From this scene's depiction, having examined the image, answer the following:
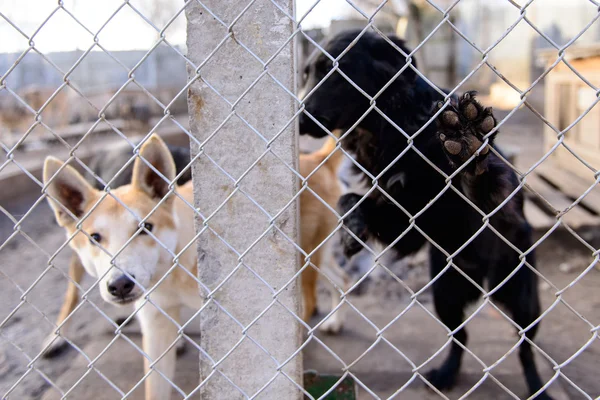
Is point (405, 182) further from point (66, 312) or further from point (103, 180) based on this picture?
point (66, 312)

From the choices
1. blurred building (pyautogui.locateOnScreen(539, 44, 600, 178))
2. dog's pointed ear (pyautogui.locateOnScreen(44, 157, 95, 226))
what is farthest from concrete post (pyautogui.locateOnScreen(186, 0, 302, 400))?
blurred building (pyautogui.locateOnScreen(539, 44, 600, 178))

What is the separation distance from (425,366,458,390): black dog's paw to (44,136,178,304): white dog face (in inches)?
61.5

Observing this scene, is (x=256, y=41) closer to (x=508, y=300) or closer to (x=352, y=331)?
(x=508, y=300)

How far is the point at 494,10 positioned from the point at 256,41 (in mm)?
13999

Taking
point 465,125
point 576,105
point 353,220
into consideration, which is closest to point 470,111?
point 465,125

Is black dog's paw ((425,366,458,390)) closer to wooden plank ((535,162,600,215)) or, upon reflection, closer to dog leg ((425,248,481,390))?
dog leg ((425,248,481,390))

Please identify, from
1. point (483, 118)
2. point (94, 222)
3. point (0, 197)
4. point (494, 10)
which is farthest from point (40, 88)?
point (494, 10)

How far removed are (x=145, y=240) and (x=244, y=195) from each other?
883 mm

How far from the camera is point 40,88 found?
8992mm

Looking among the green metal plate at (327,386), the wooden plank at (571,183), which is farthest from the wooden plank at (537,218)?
the green metal plate at (327,386)

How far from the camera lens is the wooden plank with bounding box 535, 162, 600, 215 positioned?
4.64 metres

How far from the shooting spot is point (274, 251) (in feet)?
5.05

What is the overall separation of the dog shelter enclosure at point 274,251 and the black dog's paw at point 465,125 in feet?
0.04

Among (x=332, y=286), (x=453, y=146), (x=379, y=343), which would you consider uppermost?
(x=453, y=146)
